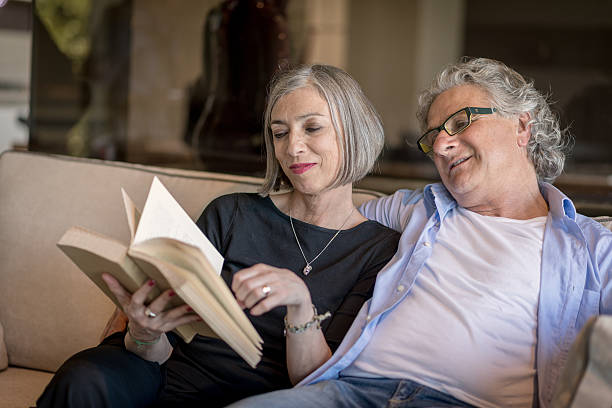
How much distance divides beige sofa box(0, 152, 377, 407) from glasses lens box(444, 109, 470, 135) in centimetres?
34

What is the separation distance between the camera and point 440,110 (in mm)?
1649

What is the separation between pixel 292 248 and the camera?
1.60m

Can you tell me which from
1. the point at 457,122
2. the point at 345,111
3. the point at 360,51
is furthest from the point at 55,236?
the point at 360,51

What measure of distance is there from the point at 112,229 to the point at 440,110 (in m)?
0.96

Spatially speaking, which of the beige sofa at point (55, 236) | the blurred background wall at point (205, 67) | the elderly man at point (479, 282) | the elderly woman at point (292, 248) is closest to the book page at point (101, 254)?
the elderly woman at point (292, 248)

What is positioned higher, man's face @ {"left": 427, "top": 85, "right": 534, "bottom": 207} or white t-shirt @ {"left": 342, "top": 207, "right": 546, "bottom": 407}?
man's face @ {"left": 427, "top": 85, "right": 534, "bottom": 207}

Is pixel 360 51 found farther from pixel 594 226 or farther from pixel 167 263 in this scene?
pixel 167 263

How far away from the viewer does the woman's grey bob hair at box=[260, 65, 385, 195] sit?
5.22 ft

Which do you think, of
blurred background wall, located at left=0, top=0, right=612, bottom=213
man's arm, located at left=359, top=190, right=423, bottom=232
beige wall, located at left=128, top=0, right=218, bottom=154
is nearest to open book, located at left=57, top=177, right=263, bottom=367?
man's arm, located at left=359, top=190, right=423, bottom=232

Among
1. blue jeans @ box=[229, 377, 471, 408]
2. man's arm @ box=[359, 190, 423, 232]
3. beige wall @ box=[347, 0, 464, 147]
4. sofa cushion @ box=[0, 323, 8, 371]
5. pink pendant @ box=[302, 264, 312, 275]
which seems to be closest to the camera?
blue jeans @ box=[229, 377, 471, 408]

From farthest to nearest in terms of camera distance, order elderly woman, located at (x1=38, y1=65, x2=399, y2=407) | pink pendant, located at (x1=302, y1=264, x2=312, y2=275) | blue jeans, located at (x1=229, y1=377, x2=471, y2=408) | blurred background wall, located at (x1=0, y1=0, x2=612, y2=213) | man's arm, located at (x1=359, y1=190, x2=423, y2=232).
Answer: blurred background wall, located at (x1=0, y1=0, x2=612, y2=213) < man's arm, located at (x1=359, y1=190, x2=423, y2=232) < pink pendant, located at (x1=302, y1=264, x2=312, y2=275) < elderly woman, located at (x1=38, y1=65, x2=399, y2=407) < blue jeans, located at (x1=229, y1=377, x2=471, y2=408)

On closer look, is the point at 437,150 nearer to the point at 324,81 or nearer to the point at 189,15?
the point at 324,81

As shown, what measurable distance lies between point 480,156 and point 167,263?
32.7 inches

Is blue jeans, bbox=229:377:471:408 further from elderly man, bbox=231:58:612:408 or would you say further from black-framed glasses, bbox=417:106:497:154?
black-framed glasses, bbox=417:106:497:154
